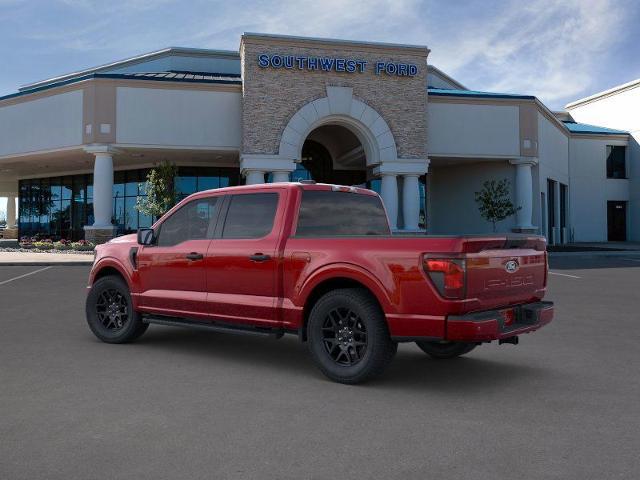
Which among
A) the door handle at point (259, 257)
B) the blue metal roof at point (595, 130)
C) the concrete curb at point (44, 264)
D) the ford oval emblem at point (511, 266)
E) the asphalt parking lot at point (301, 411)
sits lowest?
the asphalt parking lot at point (301, 411)

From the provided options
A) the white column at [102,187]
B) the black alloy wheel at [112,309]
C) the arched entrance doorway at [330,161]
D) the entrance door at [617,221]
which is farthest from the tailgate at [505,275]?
the entrance door at [617,221]

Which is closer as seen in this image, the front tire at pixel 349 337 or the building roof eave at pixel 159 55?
the front tire at pixel 349 337

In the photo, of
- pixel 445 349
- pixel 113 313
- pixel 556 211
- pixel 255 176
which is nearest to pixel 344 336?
pixel 445 349

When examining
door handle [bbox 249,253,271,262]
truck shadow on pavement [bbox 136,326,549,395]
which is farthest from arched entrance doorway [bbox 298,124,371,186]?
door handle [bbox 249,253,271,262]

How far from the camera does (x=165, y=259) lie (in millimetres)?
7211

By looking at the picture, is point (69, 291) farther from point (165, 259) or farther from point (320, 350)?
point (320, 350)

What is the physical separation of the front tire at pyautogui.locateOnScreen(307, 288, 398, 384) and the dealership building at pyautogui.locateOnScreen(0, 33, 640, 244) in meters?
22.9

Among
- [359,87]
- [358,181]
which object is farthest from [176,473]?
[358,181]

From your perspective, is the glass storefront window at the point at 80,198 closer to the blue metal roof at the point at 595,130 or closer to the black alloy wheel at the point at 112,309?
the blue metal roof at the point at 595,130

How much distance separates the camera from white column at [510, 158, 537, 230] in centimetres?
3259

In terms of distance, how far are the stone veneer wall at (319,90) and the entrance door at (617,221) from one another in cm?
2149

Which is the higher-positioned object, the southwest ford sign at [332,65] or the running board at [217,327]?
the southwest ford sign at [332,65]

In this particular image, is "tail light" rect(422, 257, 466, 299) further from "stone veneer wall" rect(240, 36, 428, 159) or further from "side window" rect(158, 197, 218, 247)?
"stone veneer wall" rect(240, 36, 428, 159)

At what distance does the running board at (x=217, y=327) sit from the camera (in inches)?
246
